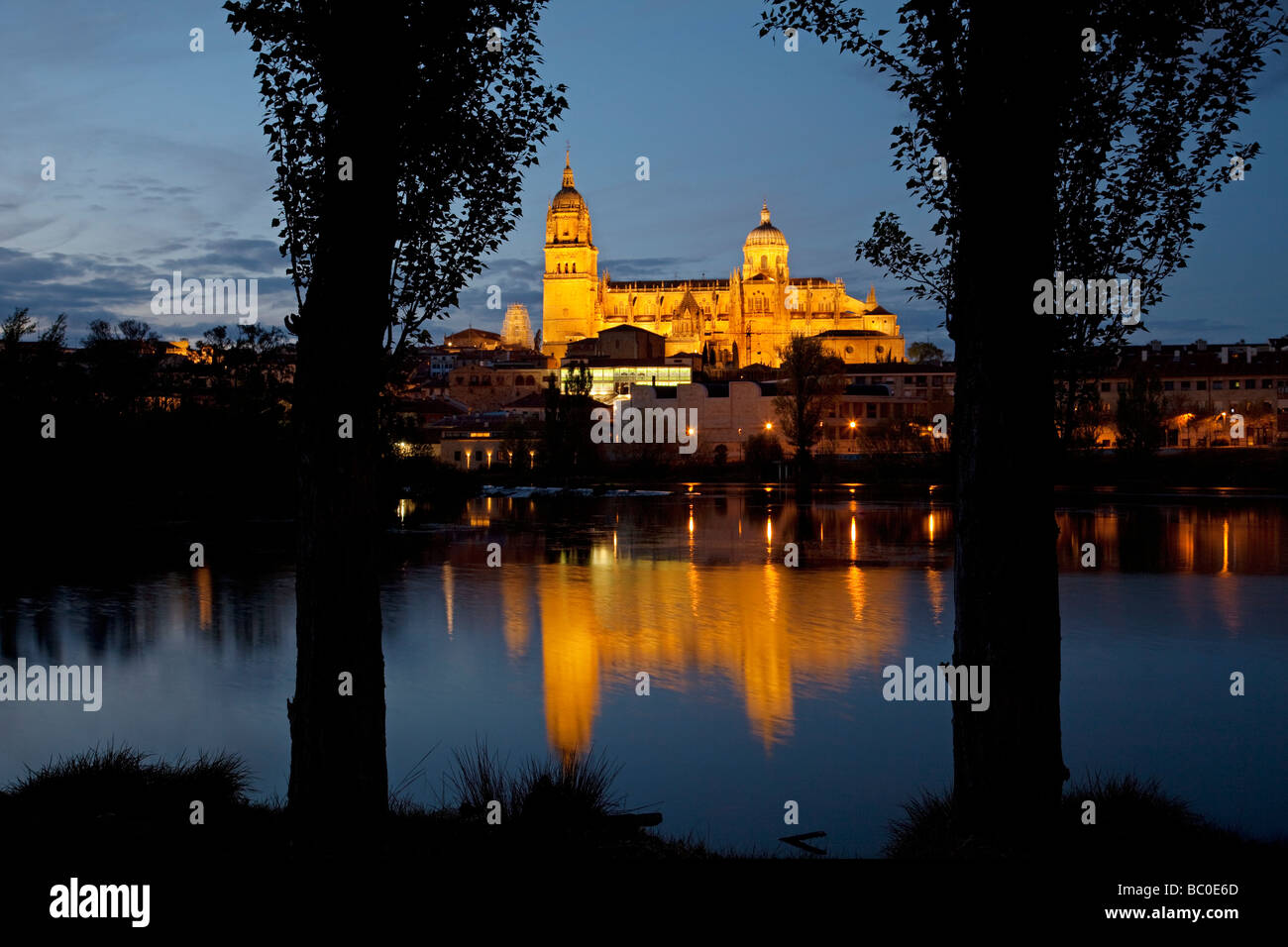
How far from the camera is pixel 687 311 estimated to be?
131250mm

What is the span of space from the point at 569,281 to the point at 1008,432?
128 meters

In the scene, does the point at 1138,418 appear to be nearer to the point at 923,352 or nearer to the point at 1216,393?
the point at 1216,393

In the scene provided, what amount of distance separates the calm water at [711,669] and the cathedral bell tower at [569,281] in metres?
108

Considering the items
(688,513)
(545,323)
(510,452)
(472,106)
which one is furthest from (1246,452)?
(545,323)

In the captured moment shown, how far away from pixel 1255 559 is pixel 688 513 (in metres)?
19.2

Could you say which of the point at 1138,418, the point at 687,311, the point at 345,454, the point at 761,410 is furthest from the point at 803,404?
the point at 687,311

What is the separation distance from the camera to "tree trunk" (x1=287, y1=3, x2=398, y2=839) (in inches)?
201

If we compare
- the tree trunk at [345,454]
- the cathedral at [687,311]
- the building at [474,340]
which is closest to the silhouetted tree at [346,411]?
the tree trunk at [345,454]

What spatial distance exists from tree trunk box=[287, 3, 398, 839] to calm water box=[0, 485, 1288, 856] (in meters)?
2.84

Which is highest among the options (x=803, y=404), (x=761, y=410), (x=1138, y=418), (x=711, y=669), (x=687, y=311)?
(x=687, y=311)

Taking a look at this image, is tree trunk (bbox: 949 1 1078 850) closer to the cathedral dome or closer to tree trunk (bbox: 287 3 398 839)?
tree trunk (bbox: 287 3 398 839)

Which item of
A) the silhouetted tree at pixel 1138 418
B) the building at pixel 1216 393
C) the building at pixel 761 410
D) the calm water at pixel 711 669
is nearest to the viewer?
the calm water at pixel 711 669

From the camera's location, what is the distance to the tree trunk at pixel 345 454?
510 cm

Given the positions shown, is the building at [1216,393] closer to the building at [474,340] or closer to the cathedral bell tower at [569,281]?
the cathedral bell tower at [569,281]
